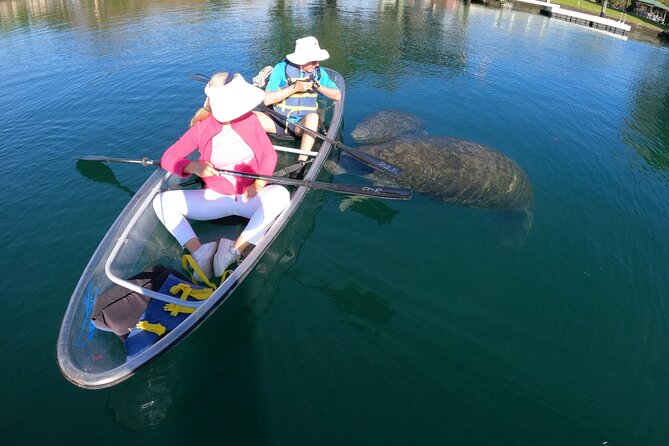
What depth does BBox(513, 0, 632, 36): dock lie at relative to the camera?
27375 millimetres

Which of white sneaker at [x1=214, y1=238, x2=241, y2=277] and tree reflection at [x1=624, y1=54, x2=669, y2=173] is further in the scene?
tree reflection at [x1=624, y1=54, x2=669, y2=173]

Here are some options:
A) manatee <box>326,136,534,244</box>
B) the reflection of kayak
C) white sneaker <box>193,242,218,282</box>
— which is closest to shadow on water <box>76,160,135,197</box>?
the reflection of kayak

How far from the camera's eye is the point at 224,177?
17.9 ft

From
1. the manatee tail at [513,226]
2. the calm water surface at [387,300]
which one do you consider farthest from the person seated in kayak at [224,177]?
the manatee tail at [513,226]

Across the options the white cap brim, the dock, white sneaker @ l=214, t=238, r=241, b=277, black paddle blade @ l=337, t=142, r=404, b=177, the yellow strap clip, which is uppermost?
the dock

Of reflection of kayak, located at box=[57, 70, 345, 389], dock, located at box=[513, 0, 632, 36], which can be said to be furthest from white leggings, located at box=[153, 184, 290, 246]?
dock, located at box=[513, 0, 632, 36]

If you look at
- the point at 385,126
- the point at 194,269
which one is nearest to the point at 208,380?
the point at 194,269

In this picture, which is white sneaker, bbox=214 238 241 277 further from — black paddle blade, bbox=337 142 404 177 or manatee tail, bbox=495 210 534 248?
manatee tail, bbox=495 210 534 248

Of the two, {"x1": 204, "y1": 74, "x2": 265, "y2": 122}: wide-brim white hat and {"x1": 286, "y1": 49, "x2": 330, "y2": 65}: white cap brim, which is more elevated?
{"x1": 286, "y1": 49, "x2": 330, "y2": 65}: white cap brim

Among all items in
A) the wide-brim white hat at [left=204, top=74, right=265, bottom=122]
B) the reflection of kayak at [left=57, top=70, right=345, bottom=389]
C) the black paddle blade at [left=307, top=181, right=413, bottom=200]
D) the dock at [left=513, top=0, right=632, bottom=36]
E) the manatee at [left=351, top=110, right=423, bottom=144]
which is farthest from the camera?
the dock at [left=513, top=0, right=632, bottom=36]

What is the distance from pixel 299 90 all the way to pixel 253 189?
10.6 feet

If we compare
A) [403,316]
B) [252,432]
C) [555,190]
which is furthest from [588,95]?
[252,432]

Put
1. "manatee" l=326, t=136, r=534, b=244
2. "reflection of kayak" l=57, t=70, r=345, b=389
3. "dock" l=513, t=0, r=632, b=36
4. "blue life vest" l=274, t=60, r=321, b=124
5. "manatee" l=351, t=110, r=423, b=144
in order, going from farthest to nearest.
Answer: "dock" l=513, t=0, r=632, b=36 → "manatee" l=351, t=110, r=423, b=144 → "blue life vest" l=274, t=60, r=321, b=124 → "manatee" l=326, t=136, r=534, b=244 → "reflection of kayak" l=57, t=70, r=345, b=389

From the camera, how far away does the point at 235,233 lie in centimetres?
594
